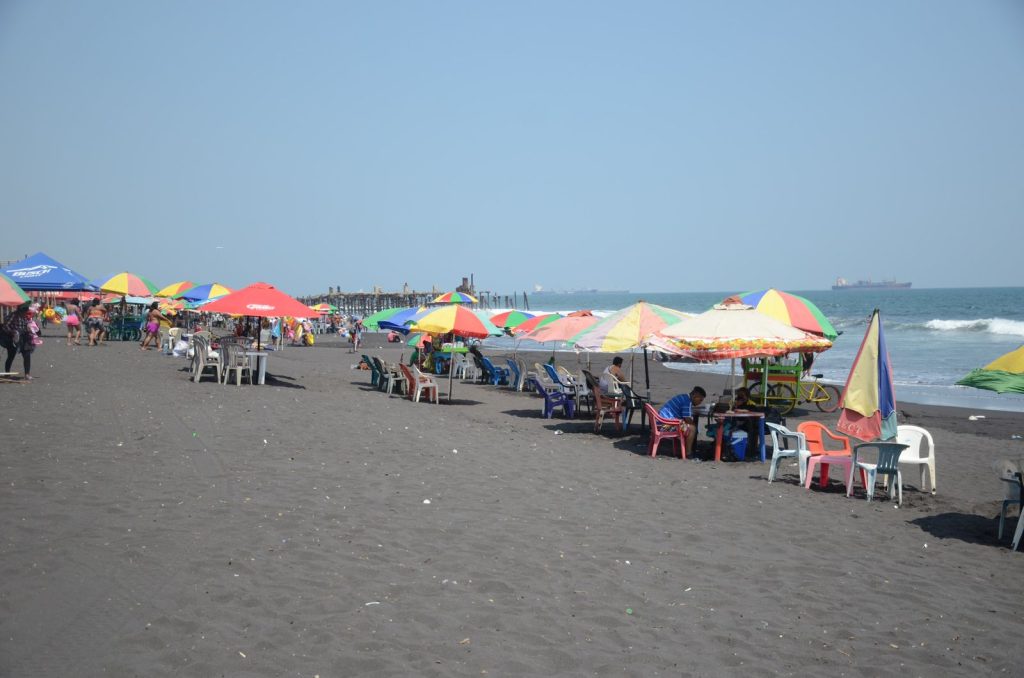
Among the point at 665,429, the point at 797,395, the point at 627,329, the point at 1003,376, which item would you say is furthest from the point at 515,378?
the point at 1003,376

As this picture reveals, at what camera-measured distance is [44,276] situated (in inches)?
867

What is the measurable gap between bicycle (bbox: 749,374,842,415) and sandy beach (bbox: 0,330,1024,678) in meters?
5.31

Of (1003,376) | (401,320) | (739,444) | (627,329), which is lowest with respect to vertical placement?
(739,444)

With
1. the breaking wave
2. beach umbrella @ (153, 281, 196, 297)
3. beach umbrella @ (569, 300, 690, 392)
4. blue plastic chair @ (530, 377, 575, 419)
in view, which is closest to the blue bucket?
beach umbrella @ (569, 300, 690, 392)

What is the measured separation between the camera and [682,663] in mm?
4156

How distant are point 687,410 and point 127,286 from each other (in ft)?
68.8

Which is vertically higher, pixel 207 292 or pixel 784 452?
pixel 207 292

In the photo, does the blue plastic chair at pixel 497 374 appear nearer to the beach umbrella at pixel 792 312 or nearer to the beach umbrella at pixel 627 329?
the beach umbrella at pixel 792 312

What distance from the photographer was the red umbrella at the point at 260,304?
1422cm

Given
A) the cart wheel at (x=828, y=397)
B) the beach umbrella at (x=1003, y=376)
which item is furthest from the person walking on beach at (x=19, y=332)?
the cart wheel at (x=828, y=397)

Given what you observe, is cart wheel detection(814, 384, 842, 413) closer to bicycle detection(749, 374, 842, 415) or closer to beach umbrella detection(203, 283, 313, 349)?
bicycle detection(749, 374, 842, 415)

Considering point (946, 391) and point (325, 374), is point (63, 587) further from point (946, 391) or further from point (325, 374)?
point (946, 391)

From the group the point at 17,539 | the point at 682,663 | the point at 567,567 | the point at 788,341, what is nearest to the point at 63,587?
the point at 17,539

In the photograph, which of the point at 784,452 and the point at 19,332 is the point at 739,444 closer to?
the point at 784,452
